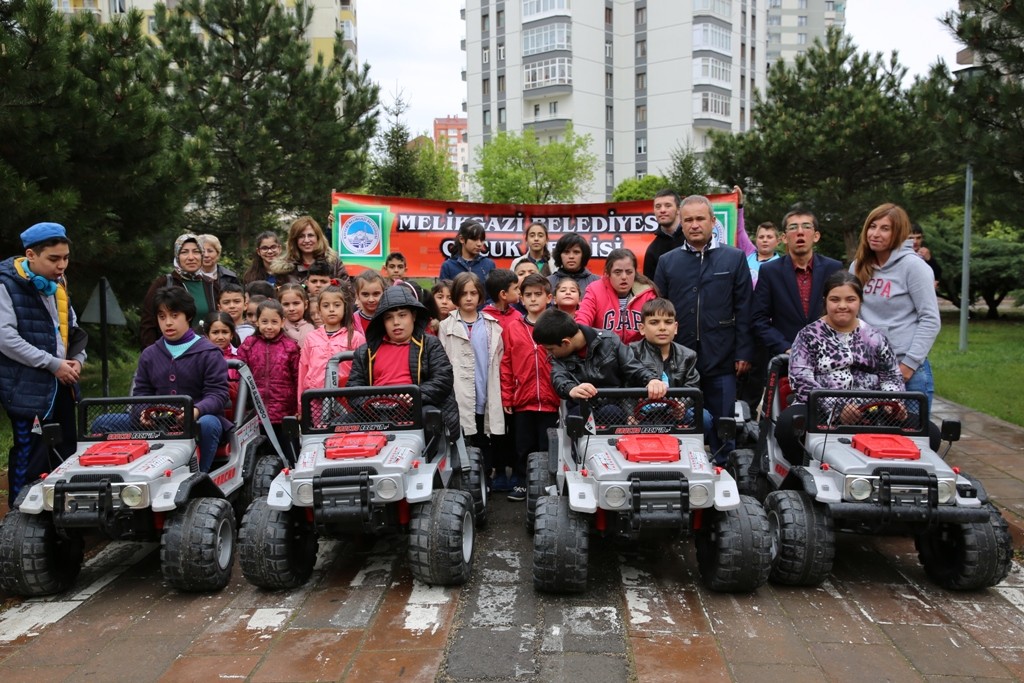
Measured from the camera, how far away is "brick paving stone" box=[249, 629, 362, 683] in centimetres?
381

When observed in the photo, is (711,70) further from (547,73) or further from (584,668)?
(584,668)

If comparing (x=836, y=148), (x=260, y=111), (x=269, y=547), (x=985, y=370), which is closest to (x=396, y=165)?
(x=260, y=111)

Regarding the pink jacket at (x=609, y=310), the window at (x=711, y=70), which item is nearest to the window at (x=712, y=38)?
the window at (x=711, y=70)

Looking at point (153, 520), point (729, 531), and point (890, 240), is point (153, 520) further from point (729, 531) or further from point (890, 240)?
point (890, 240)

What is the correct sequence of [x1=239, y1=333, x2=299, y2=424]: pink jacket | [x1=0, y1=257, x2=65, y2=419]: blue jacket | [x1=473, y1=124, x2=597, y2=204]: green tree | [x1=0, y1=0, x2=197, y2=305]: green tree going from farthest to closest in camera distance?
[x1=473, y1=124, x2=597, y2=204]: green tree, [x1=0, y1=0, x2=197, y2=305]: green tree, [x1=239, y1=333, x2=299, y2=424]: pink jacket, [x1=0, y1=257, x2=65, y2=419]: blue jacket

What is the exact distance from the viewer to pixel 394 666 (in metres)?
3.88

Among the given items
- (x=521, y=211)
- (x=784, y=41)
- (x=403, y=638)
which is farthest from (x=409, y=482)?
(x=784, y=41)

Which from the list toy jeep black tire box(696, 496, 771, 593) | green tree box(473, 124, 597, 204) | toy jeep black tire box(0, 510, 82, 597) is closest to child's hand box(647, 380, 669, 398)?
toy jeep black tire box(696, 496, 771, 593)

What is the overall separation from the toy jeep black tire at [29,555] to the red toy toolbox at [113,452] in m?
0.40

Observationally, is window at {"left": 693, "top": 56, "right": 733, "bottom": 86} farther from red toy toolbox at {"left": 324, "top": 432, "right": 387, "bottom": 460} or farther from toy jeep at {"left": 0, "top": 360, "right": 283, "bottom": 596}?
toy jeep at {"left": 0, "top": 360, "right": 283, "bottom": 596}

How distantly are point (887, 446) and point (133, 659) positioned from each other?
166 inches

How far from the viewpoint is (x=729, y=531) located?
4.48 meters

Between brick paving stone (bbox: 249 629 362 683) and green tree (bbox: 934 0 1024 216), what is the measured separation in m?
8.99

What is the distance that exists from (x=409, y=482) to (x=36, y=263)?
3.23 m
